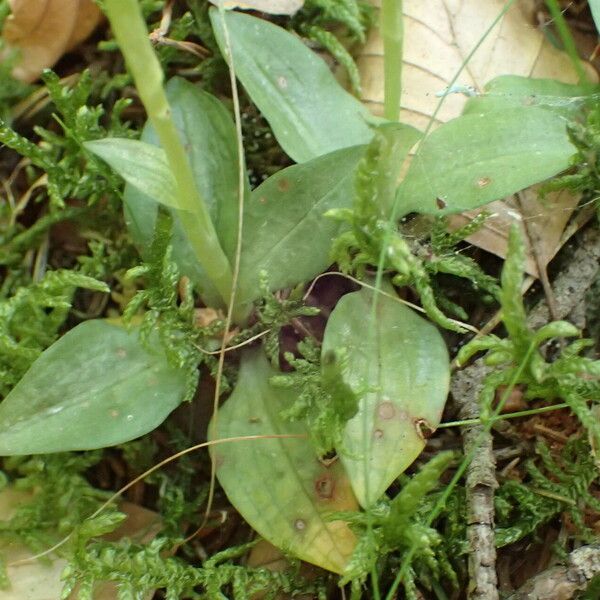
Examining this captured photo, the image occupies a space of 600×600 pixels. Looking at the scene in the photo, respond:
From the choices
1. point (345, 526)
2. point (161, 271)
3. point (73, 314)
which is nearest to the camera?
point (345, 526)

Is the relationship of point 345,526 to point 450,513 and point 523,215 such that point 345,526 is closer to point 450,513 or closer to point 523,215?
point 450,513

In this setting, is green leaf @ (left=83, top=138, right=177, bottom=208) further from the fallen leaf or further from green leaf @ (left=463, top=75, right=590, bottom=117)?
green leaf @ (left=463, top=75, right=590, bottom=117)

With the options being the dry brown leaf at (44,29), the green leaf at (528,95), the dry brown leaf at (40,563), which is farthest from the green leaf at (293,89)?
the dry brown leaf at (40,563)

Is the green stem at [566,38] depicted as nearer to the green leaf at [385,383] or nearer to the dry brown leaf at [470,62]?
the dry brown leaf at [470,62]

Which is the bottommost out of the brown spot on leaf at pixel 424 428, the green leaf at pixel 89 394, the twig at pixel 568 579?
the twig at pixel 568 579

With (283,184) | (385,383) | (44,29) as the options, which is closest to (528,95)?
(283,184)

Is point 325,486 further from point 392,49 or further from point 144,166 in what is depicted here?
point 392,49

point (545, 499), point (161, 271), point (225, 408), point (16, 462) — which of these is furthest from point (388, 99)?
point (16, 462)
